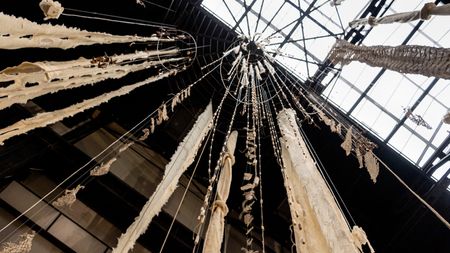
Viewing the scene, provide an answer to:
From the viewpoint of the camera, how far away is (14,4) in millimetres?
7297

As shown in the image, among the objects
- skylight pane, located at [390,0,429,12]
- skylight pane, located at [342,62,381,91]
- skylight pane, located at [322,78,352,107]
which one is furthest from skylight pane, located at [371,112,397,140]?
skylight pane, located at [390,0,429,12]

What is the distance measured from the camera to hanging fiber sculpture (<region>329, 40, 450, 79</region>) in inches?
93.9

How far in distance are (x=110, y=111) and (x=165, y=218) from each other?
310 centimetres

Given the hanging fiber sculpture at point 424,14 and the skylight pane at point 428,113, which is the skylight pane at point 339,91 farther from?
the hanging fiber sculpture at point 424,14

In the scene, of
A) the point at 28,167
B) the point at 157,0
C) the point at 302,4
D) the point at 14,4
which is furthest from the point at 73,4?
the point at 302,4

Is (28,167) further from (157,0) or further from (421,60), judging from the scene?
(421,60)

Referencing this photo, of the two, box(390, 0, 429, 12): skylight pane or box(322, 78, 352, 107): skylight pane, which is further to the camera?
box(322, 78, 352, 107): skylight pane

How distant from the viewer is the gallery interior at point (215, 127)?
5.18m

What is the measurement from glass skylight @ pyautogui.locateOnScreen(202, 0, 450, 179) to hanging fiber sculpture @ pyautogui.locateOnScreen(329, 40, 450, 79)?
530cm

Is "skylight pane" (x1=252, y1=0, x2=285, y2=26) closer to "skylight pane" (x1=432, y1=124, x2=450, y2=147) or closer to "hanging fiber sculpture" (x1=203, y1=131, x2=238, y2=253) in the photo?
"skylight pane" (x1=432, y1=124, x2=450, y2=147)

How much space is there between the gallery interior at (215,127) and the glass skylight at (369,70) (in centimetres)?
4

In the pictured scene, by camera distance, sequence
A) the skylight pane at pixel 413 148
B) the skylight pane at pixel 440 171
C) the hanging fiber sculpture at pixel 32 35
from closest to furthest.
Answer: the hanging fiber sculpture at pixel 32 35, the skylight pane at pixel 440 171, the skylight pane at pixel 413 148

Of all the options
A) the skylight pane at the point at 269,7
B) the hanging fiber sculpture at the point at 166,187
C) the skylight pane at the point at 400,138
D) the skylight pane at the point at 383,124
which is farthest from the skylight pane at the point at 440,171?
the hanging fiber sculpture at the point at 166,187

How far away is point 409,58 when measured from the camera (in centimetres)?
278
